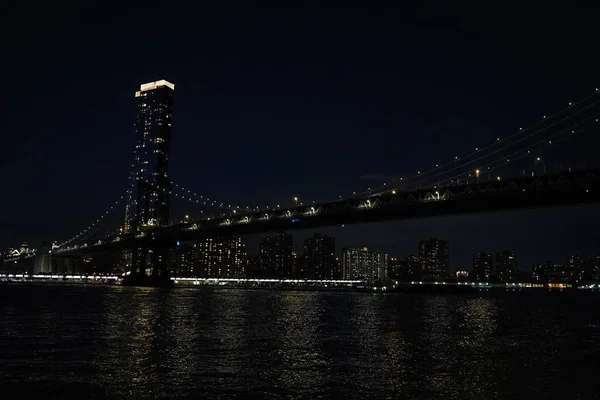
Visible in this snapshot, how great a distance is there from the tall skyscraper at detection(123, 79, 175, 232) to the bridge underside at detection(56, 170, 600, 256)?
45.0 m

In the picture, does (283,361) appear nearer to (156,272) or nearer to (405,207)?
(405,207)

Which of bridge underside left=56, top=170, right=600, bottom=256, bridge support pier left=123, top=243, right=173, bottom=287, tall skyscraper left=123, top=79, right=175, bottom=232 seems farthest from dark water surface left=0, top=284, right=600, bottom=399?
tall skyscraper left=123, top=79, right=175, bottom=232

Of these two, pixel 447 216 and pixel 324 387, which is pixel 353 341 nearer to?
pixel 324 387

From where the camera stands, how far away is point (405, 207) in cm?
7544

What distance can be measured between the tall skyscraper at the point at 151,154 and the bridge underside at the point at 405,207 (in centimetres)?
4500

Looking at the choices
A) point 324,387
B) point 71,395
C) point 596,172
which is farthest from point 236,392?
point 596,172

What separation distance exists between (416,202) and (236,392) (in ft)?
206

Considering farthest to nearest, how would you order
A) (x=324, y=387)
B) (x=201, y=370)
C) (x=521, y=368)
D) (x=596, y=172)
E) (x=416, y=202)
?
(x=416, y=202)
(x=596, y=172)
(x=521, y=368)
(x=201, y=370)
(x=324, y=387)

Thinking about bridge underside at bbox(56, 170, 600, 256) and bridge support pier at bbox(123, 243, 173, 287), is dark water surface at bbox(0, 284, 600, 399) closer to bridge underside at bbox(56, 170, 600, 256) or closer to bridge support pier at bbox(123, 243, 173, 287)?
bridge underside at bbox(56, 170, 600, 256)

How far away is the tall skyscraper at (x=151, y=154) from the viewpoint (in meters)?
162

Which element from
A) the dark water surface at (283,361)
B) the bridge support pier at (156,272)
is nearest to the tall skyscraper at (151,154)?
the bridge support pier at (156,272)

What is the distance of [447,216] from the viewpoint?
7556cm

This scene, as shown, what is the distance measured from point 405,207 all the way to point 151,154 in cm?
A: 12403

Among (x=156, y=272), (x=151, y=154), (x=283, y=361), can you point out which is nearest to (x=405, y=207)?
(x=156, y=272)
